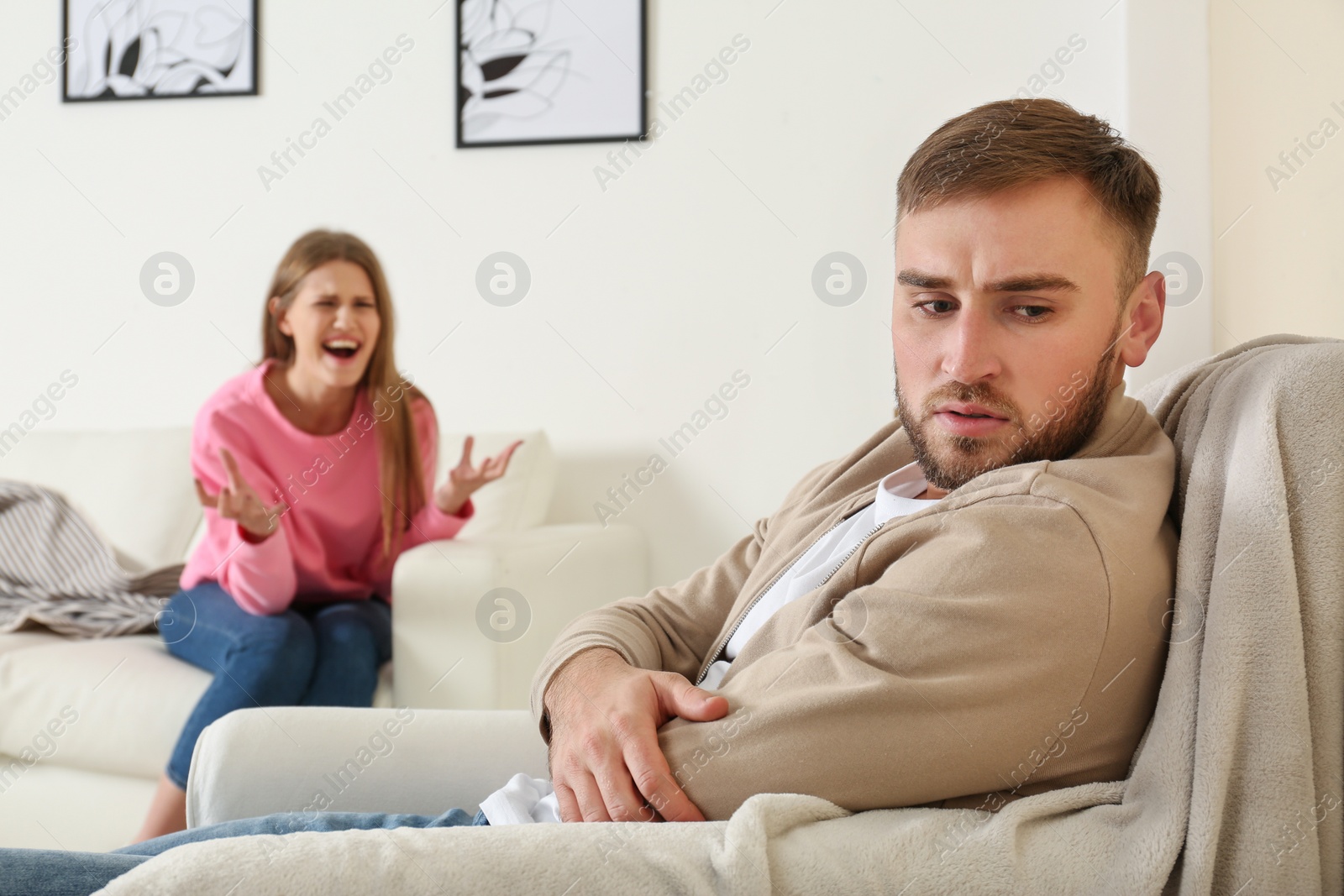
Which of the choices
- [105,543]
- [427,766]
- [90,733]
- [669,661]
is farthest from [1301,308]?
[105,543]

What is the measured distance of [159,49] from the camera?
274cm

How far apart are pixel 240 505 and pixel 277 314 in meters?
0.54

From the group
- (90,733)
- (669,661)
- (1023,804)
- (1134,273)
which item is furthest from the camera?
(90,733)

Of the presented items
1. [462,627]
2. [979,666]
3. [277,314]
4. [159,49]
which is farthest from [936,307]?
[159,49]

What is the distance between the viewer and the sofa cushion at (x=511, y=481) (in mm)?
2297

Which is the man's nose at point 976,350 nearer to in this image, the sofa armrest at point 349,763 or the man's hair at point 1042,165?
the man's hair at point 1042,165

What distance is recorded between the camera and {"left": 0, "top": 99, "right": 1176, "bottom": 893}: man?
0.72 meters

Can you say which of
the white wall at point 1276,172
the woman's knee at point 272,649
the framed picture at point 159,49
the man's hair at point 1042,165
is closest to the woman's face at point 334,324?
the woman's knee at point 272,649

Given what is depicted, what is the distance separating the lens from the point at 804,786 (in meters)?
0.72

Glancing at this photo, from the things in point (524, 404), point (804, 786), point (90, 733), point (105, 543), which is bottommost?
point (90, 733)

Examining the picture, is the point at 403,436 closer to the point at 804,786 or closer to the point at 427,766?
the point at 427,766

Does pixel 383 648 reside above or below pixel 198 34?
below

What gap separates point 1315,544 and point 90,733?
1908 millimetres

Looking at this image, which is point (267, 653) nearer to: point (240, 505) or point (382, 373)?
point (240, 505)
